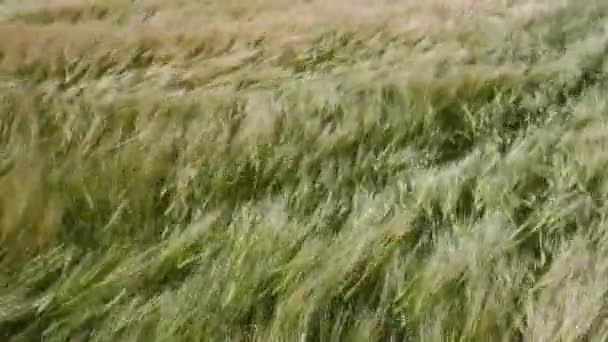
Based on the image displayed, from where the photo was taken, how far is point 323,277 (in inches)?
20.2

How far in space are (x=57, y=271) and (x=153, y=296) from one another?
7cm

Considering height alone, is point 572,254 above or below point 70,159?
below

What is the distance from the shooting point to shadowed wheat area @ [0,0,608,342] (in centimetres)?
51

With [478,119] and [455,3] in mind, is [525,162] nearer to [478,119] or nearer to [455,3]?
[478,119]

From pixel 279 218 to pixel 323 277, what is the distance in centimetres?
6

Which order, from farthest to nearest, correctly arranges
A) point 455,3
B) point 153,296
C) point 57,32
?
point 455,3
point 57,32
point 153,296

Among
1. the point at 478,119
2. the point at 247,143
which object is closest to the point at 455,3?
the point at 478,119

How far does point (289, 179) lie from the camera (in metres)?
0.56

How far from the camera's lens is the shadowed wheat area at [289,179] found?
19.9 inches

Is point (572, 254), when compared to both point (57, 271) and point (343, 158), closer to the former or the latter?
point (343, 158)

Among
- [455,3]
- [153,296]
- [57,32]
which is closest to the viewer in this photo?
[153,296]

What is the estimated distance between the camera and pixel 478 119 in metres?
0.62

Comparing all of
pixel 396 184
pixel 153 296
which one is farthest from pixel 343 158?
pixel 153 296

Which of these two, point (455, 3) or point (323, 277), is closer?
point (323, 277)
